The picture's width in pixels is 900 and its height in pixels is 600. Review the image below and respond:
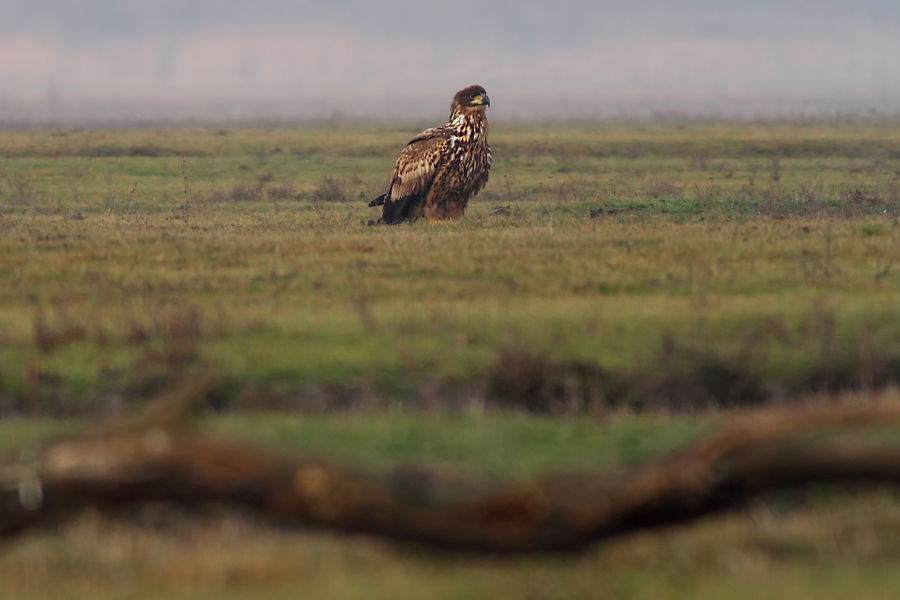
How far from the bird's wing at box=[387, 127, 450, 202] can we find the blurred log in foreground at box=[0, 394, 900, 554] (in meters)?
13.2

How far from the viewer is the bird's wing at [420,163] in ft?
62.6

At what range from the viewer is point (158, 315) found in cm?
1151

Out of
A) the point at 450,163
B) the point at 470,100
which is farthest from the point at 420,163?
the point at 470,100

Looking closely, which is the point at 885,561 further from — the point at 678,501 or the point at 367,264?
the point at 367,264

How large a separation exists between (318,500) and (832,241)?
36.1ft

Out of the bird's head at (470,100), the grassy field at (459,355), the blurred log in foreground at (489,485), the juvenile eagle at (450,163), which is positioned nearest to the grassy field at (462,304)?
the grassy field at (459,355)

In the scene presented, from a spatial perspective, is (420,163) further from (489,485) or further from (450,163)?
(489,485)

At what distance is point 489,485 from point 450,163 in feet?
43.1

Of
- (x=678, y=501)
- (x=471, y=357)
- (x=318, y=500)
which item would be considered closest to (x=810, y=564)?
(x=678, y=501)

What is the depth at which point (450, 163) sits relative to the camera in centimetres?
1900

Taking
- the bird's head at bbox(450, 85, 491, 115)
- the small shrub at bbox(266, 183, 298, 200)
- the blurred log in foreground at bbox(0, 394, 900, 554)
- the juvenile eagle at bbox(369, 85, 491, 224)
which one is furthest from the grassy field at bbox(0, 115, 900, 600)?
the small shrub at bbox(266, 183, 298, 200)

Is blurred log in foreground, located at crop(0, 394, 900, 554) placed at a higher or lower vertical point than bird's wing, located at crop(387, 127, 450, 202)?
lower

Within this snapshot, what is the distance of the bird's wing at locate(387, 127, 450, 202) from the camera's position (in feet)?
62.6

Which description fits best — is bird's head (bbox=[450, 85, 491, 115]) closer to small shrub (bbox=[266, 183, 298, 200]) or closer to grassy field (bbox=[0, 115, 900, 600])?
grassy field (bbox=[0, 115, 900, 600])
